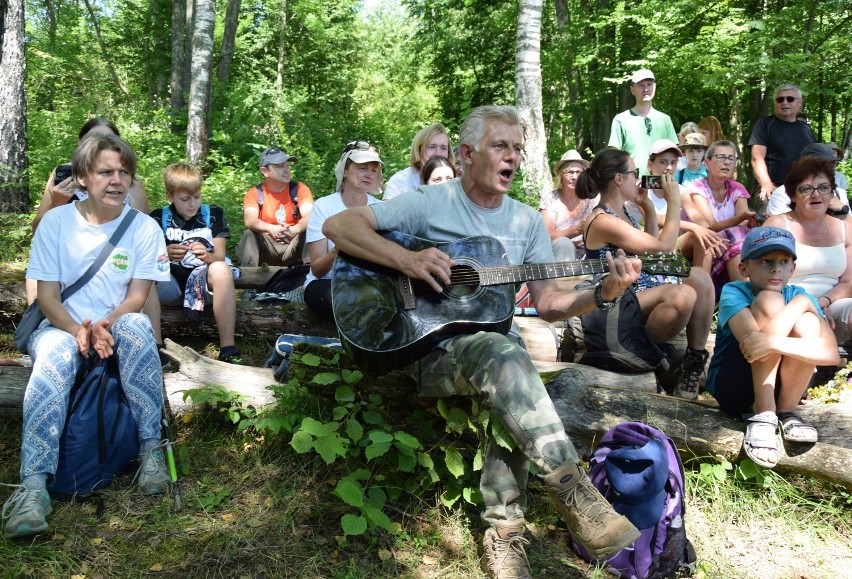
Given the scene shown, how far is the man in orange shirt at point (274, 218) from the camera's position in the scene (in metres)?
6.16

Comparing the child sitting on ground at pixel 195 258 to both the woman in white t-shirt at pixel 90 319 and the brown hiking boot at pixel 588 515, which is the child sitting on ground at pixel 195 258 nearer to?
the woman in white t-shirt at pixel 90 319

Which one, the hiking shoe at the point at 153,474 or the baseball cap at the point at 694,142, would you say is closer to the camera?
the hiking shoe at the point at 153,474

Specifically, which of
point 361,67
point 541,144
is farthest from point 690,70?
point 361,67

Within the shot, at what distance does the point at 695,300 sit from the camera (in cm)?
441

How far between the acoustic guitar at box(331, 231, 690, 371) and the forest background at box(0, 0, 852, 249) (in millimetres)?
5127

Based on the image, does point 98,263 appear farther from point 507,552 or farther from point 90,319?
point 507,552

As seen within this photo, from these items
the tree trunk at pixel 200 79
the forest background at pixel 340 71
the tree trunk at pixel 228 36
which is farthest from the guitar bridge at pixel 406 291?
the tree trunk at pixel 228 36

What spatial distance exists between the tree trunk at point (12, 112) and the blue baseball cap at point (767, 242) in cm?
763

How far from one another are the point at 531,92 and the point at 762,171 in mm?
2958

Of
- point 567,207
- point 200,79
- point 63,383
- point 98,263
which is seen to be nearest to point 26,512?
point 63,383

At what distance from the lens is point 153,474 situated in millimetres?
3271

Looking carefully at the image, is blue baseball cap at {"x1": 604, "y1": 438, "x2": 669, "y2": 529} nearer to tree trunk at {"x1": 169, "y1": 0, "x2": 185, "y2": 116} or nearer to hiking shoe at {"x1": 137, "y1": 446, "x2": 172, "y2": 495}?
hiking shoe at {"x1": 137, "y1": 446, "x2": 172, "y2": 495}

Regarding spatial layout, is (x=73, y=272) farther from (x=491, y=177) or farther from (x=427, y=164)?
(x=427, y=164)

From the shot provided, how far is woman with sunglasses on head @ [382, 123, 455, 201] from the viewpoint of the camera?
6004mm
